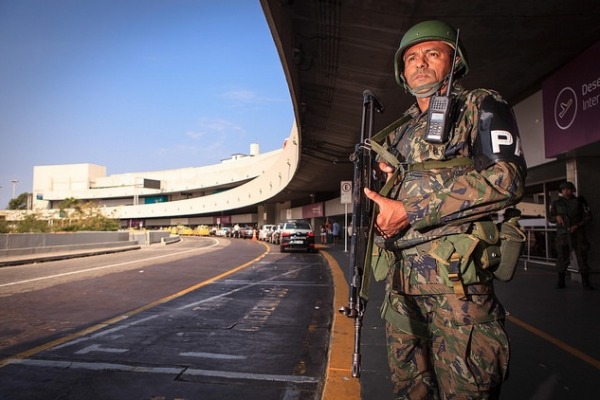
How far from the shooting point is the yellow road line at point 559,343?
11.4 ft

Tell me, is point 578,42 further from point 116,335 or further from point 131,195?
point 131,195

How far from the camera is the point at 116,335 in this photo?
5.01 meters

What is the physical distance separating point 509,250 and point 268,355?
3.30m

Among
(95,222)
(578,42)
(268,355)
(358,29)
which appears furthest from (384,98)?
(95,222)

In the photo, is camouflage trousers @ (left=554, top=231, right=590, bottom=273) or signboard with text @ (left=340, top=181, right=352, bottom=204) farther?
signboard with text @ (left=340, top=181, right=352, bottom=204)

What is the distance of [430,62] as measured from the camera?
6.32 ft

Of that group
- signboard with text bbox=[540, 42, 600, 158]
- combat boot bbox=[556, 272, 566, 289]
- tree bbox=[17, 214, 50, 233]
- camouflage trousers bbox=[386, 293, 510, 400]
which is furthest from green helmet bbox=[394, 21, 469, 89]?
tree bbox=[17, 214, 50, 233]

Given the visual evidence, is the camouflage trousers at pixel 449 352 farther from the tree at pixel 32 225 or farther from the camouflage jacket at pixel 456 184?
the tree at pixel 32 225

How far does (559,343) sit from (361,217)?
3.18 metres

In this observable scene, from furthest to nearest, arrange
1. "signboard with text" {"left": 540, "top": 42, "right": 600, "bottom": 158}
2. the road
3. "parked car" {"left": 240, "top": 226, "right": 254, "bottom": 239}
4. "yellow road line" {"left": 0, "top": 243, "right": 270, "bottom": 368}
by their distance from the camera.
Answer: "parked car" {"left": 240, "top": 226, "right": 254, "bottom": 239}, "signboard with text" {"left": 540, "top": 42, "right": 600, "bottom": 158}, "yellow road line" {"left": 0, "top": 243, "right": 270, "bottom": 368}, the road

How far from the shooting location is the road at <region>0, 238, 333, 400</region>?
136 inches

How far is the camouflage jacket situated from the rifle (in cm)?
23

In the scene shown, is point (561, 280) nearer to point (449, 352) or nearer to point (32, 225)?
point (449, 352)

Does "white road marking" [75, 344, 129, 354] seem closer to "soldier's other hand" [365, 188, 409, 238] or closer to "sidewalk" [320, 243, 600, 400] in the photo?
"sidewalk" [320, 243, 600, 400]
